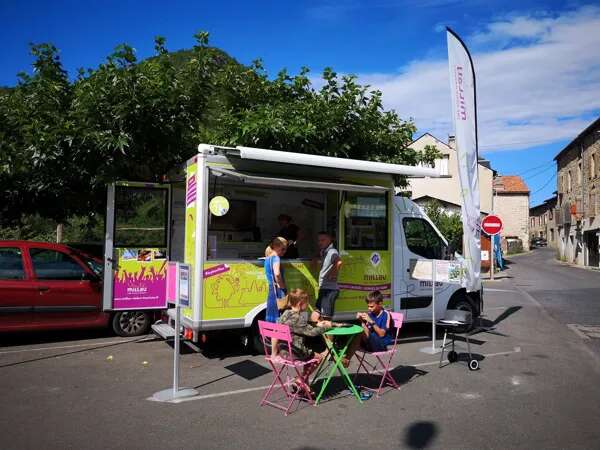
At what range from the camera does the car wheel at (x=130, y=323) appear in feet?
28.1

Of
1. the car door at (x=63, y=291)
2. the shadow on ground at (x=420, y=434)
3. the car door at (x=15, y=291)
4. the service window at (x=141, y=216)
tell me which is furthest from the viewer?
the service window at (x=141, y=216)

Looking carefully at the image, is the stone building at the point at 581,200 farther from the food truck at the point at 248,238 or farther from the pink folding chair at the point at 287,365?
the pink folding chair at the point at 287,365

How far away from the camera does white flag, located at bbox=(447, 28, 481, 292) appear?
920 cm

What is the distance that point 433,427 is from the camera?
4664 millimetres

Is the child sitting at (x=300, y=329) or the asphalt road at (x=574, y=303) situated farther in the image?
the asphalt road at (x=574, y=303)

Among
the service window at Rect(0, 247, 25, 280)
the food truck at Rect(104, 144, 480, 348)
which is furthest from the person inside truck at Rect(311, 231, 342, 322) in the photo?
the service window at Rect(0, 247, 25, 280)

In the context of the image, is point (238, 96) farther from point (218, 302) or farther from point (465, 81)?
point (218, 302)

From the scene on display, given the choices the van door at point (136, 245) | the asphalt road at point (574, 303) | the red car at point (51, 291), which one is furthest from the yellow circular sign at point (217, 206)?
the asphalt road at point (574, 303)

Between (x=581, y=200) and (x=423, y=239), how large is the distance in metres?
34.9

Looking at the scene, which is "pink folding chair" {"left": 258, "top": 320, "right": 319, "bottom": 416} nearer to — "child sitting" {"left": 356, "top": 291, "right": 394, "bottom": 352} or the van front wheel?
"child sitting" {"left": 356, "top": 291, "right": 394, "bottom": 352}

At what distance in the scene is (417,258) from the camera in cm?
875

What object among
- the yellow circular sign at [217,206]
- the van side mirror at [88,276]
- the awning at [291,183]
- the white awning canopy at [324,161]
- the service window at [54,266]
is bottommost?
the van side mirror at [88,276]

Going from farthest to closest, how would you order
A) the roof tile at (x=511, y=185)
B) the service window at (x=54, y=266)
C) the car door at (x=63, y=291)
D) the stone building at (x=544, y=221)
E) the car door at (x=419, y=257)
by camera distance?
the stone building at (x=544, y=221), the roof tile at (x=511, y=185), the car door at (x=419, y=257), the service window at (x=54, y=266), the car door at (x=63, y=291)

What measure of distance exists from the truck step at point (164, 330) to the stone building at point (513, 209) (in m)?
52.4
